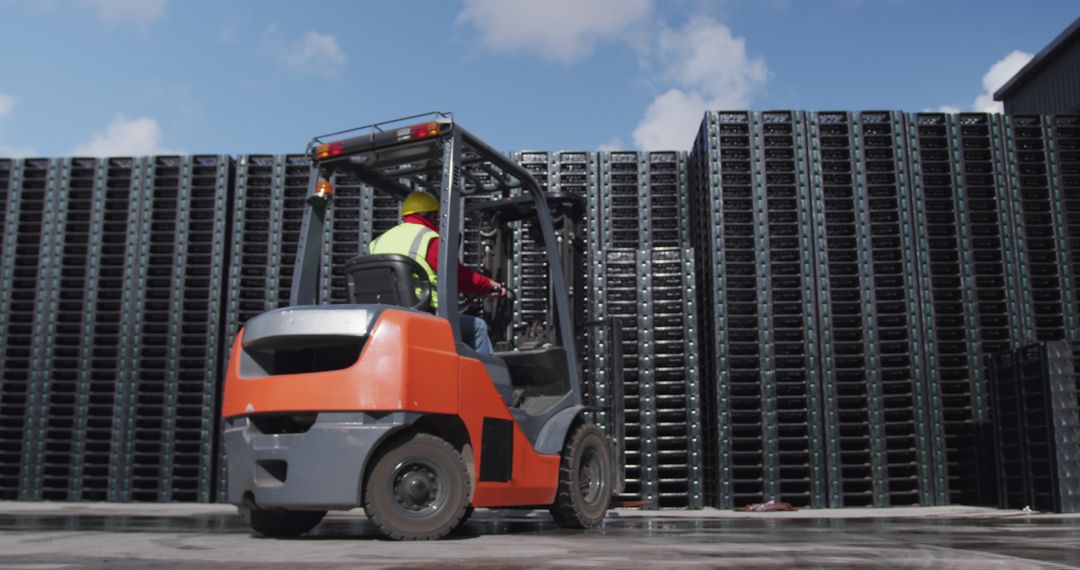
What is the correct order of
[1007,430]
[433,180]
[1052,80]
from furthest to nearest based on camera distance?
[1052,80] → [1007,430] → [433,180]

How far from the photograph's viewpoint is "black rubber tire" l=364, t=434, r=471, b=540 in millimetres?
4418

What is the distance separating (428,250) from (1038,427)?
6.34m

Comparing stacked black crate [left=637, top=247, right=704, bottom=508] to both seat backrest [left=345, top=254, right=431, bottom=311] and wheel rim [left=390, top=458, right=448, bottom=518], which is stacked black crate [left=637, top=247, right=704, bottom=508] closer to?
seat backrest [left=345, top=254, right=431, bottom=311]

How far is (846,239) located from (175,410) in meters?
7.08

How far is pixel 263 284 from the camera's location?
992 centimetres

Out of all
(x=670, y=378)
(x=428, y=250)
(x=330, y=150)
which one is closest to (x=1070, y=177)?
(x=670, y=378)

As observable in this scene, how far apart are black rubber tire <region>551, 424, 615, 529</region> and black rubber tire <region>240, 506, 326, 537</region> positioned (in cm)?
139

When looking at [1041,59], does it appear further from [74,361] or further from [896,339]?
[74,361]

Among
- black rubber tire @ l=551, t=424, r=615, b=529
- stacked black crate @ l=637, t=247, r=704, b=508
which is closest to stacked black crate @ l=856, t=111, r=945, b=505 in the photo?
stacked black crate @ l=637, t=247, r=704, b=508

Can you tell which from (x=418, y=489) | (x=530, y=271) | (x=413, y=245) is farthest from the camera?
(x=530, y=271)

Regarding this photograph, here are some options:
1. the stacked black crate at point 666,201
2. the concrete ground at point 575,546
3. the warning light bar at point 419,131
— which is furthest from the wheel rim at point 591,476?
the stacked black crate at point 666,201

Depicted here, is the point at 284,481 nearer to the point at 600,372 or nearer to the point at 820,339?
the point at 600,372

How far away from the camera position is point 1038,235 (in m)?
9.38

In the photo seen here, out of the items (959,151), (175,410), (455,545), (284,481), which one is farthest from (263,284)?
(959,151)
